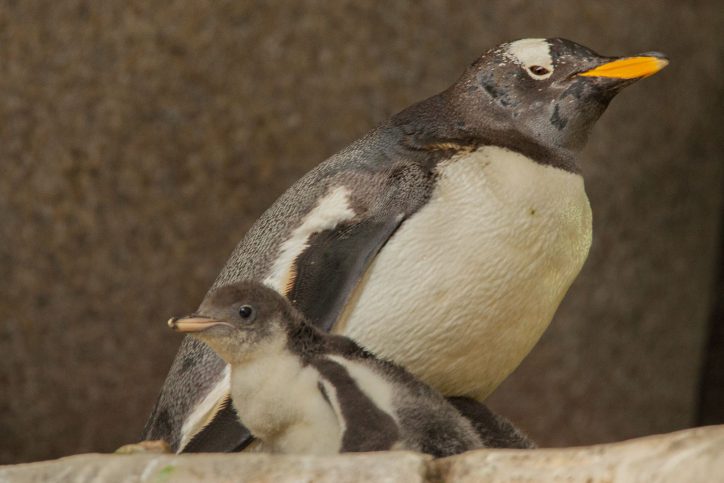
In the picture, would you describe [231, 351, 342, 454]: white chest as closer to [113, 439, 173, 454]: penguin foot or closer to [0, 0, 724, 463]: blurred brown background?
[113, 439, 173, 454]: penguin foot

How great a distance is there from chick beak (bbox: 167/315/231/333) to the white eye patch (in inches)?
20.8

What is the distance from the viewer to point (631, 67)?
157cm

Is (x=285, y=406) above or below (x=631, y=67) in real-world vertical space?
below

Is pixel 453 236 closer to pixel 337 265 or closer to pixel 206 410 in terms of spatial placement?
pixel 337 265

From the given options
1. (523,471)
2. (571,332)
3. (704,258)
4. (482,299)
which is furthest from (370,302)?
(704,258)

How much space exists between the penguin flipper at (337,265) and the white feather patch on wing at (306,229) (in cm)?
2

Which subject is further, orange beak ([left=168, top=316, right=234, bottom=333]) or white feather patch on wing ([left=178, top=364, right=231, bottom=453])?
white feather patch on wing ([left=178, top=364, right=231, bottom=453])

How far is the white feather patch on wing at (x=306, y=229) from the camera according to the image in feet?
5.16

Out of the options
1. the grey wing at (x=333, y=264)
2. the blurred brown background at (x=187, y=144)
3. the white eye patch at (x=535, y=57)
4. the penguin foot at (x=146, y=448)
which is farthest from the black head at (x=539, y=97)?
the blurred brown background at (x=187, y=144)

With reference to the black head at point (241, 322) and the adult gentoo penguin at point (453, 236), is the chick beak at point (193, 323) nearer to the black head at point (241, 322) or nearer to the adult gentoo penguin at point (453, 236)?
the black head at point (241, 322)

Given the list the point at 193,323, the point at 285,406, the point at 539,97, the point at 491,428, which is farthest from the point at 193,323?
the point at 539,97

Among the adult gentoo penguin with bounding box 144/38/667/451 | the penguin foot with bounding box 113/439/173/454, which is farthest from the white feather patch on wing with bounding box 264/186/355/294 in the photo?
the penguin foot with bounding box 113/439/173/454

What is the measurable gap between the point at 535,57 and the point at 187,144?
4.23 feet

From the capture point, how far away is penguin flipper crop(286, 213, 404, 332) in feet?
5.07
